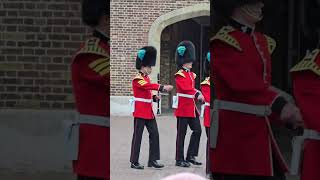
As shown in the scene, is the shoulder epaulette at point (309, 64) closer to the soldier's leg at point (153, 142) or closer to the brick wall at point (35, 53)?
the brick wall at point (35, 53)

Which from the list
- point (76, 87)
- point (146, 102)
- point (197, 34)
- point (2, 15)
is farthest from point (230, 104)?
point (197, 34)

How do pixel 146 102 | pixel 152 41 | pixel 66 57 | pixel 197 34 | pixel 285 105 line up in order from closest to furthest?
pixel 285 105 → pixel 66 57 → pixel 146 102 → pixel 152 41 → pixel 197 34

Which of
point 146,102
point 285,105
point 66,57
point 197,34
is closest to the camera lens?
point 285,105

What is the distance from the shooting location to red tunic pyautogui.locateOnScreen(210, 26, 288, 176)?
311 centimetres

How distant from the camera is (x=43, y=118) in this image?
3.48 meters

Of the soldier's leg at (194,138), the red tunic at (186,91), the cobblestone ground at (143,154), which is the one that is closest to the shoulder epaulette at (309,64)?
the cobblestone ground at (143,154)

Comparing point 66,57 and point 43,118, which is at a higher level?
point 66,57

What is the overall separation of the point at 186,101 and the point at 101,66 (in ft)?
11.7

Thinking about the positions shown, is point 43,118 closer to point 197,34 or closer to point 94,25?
point 94,25

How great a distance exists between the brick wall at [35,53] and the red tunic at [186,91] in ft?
10.7

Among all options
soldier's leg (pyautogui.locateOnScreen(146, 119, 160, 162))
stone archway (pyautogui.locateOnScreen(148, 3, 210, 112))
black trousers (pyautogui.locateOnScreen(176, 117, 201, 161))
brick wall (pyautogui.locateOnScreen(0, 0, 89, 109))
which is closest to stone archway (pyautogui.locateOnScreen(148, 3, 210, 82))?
stone archway (pyautogui.locateOnScreen(148, 3, 210, 112))

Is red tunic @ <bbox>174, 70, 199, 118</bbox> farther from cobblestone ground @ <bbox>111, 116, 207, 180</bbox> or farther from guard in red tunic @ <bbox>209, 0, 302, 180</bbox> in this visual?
guard in red tunic @ <bbox>209, 0, 302, 180</bbox>

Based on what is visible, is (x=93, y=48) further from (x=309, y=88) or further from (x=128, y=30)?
(x=128, y=30)

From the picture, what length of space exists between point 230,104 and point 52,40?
103cm
